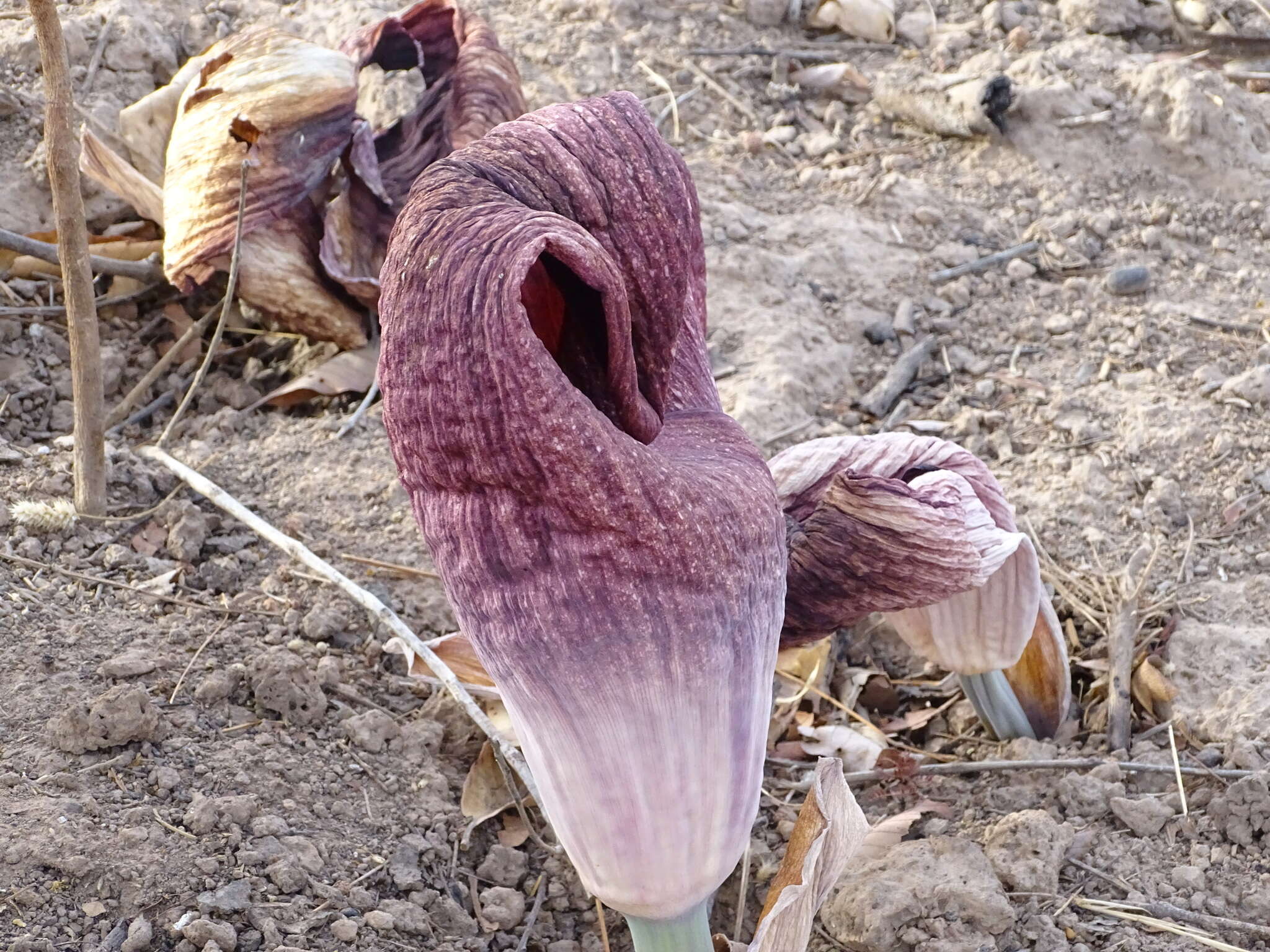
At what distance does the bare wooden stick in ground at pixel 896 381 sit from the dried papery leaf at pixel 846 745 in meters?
0.89

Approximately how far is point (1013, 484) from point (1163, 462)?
0.96 ft

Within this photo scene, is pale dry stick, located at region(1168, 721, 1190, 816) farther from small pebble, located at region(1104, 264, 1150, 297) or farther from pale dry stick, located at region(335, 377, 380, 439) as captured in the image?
pale dry stick, located at region(335, 377, 380, 439)

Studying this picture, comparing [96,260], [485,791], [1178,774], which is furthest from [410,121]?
[1178,774]

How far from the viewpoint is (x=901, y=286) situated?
3.26 meters

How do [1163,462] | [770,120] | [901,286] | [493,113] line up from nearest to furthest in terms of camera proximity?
[1163,462]
[493,113]
[901,286]
[770,120]

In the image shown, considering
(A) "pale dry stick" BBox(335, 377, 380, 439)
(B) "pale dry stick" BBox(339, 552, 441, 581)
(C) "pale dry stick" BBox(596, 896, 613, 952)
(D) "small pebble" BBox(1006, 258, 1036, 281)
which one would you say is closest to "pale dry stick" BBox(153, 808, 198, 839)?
(C) "pale dry stick" BBox(596, 896, 613, 952)

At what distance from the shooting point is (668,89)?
3.80 m

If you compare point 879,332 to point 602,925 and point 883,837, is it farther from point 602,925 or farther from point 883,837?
point 602,925

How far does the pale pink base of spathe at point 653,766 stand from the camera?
48.4 inches

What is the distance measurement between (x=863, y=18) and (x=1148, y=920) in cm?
309

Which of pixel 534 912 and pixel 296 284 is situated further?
pixel 296 284

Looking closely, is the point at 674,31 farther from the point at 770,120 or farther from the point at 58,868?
the point at 58,868

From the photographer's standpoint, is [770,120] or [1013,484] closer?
[1013,484]

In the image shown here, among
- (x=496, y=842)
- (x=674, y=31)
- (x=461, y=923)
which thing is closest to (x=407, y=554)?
(x=496, y=842)
